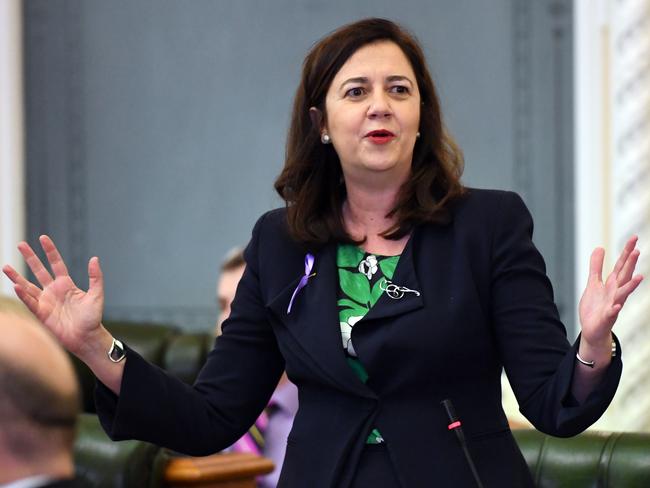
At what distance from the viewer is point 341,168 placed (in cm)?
271

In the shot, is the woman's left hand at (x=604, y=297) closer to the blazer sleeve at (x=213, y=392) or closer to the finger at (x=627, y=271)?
the finger at (x=627, y=271)

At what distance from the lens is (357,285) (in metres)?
2.45

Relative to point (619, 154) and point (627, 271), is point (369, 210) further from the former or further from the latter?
point (619, 154)

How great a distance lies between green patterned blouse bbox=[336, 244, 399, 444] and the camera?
2.37m

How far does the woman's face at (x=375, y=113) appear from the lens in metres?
2.48

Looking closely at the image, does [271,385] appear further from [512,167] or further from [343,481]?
[512,167]

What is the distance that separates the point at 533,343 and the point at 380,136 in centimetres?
50

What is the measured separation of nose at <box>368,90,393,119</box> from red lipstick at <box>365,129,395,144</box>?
0.10ft

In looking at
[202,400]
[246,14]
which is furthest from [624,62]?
[202,400]

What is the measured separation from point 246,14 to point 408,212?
467 centimetres

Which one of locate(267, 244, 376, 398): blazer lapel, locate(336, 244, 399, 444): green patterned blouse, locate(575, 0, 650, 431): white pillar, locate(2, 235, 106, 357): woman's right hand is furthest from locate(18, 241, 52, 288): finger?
locate(575, 0, 650, 431): white pillar

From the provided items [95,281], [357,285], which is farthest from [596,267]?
[95,281]

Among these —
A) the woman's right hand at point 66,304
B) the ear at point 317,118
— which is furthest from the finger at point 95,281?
the ear at point 317,118

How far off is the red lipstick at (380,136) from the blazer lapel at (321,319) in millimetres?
226
